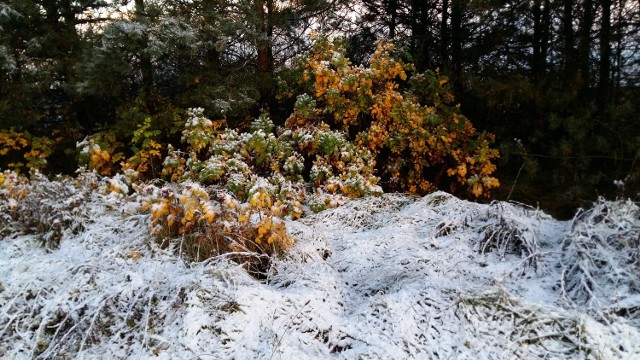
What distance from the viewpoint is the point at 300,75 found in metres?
6.47

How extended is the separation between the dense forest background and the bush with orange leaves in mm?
339

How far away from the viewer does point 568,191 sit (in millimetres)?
5199

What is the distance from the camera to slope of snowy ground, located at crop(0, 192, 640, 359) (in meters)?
2.19

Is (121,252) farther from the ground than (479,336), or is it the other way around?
(121,252)

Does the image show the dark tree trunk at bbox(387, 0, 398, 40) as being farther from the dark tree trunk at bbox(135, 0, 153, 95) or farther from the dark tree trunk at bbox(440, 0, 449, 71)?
the dark tree trunk at bbox(135, 0, 153, 95)

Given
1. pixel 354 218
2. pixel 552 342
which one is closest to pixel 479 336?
pixel 552 342

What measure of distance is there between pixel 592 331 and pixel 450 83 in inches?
196

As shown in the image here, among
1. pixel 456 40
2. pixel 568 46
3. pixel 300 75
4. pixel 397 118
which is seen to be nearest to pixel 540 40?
pixel 568 46

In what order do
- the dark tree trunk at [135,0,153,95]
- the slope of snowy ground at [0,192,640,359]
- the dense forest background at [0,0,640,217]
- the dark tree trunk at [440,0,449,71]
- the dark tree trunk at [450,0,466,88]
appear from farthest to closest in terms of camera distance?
the dark tree trunk at [440,0,449,71] → the dark tree trunk at [450,0,466,88] → the dark tree trunk at [135,0,153,95] → the dense forest background at [0,0,640,217] → the slope of snowy ground at [0,192,640,359]

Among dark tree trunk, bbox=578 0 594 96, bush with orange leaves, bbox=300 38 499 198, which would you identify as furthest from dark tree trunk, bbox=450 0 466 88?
dark tree trunk, bbox=578 0 594 96

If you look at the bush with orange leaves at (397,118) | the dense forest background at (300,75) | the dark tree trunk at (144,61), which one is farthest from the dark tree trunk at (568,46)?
the dark tree trunk at (144,61)

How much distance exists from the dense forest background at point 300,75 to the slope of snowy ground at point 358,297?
2.61m

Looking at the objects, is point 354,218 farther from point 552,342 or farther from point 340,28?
point 340,28

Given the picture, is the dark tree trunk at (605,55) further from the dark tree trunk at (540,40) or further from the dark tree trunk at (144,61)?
the dark tree trunk at (144,61)
